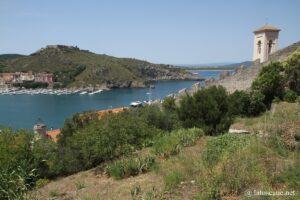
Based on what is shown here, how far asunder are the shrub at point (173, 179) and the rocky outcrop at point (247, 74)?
15.9 meters

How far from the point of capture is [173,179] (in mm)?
5734

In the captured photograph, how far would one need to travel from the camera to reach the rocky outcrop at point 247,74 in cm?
1969

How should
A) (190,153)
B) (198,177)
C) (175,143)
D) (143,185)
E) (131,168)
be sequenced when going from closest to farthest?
(198,177), (143,185), (131,168), (190,153), (175,143)

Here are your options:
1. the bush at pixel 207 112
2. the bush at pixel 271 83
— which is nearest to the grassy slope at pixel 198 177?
the bush at pixel 207 112

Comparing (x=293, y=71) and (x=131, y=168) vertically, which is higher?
(x=293, y=71)

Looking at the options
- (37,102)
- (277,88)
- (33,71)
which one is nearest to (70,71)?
(33,71)

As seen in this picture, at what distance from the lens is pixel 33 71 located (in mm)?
151000

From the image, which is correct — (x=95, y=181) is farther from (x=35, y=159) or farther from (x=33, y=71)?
(x=33, y=71)

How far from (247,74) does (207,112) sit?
8641 millimetres

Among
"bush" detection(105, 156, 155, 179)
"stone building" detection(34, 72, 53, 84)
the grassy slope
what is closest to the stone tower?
the grassy slope

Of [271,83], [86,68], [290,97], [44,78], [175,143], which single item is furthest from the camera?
[86,68]

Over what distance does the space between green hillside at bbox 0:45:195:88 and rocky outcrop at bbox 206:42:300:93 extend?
11688 centimetres

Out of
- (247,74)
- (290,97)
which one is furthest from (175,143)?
(247,74)

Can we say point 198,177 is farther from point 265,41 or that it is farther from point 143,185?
point 265,41
